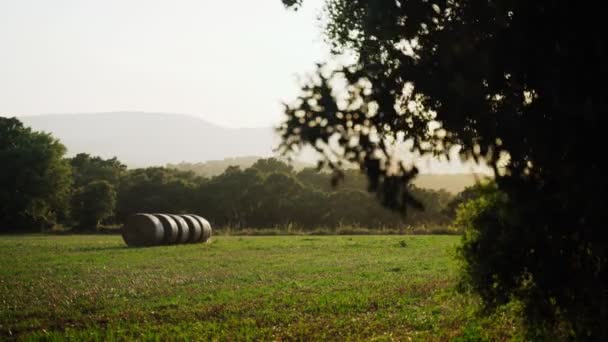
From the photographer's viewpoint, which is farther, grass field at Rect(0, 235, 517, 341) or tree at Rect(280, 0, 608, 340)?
grass field at Rect(0, 235, 517, 341)

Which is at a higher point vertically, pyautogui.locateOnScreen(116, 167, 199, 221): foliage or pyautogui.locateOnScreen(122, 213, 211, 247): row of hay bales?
pyautogui.locateOnScreen(116, 167, 199, 221): foliage

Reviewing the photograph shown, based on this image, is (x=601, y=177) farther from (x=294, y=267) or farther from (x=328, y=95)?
(x=294, y=267)

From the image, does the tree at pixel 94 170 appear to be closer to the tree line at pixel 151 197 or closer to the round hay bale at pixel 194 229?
the tree line at pixel 151 197

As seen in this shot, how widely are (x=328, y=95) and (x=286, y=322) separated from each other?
5184mm

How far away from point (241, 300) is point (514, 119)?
328 inches

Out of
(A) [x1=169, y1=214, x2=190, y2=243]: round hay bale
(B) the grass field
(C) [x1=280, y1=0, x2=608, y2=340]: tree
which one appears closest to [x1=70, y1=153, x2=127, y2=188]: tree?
(A) [x1=169, y1=214, x2=190, y2=243]: round hay bale

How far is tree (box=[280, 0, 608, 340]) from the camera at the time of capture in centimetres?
639

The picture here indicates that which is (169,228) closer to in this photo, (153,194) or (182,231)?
(182,231)

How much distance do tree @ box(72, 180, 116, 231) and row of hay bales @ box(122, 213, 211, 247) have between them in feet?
95.8

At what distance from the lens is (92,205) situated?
204ft

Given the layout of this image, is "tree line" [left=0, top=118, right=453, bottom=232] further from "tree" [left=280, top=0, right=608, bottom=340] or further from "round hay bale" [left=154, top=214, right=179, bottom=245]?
"tree" [left=280, top=0, right=608, bottom=340]

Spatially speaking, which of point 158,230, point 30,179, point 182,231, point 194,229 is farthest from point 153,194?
point 158,230

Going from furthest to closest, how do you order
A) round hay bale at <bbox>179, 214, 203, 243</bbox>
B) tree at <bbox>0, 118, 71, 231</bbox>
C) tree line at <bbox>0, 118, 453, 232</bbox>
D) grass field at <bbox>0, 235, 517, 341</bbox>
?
1. tree at <bbox>0, 118, 71, 231</bbox>
2. tree line at <bbox>0, 118, 453, 232</bbox>
3. round hay bale at <bbox>179, 214, 203, 243</bbox>
4. grass field at <bbox>0, 235, 517, 341</bbox>

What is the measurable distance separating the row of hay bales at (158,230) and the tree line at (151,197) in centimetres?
2810
